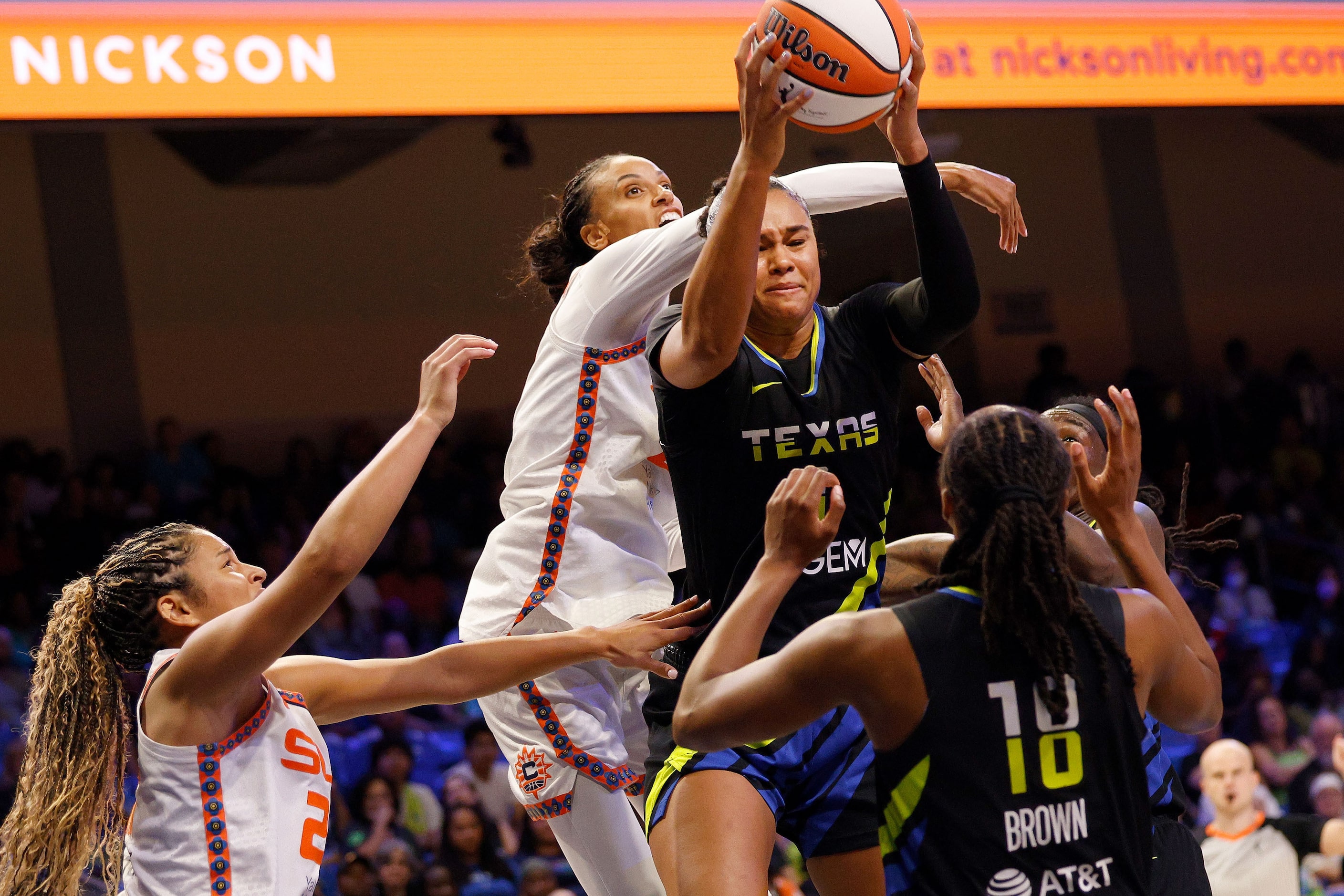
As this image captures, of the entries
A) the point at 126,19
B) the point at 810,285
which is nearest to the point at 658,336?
the point at 810,285

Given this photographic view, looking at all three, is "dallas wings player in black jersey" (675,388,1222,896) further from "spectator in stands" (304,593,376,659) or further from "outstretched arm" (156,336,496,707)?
"spectator in stands" (304,593,376,659)

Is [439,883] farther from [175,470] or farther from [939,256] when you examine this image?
[939,256]

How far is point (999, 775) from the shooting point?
2.02 metres

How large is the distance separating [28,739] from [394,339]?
300 inches

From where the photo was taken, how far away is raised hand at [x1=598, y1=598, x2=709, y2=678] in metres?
2.72

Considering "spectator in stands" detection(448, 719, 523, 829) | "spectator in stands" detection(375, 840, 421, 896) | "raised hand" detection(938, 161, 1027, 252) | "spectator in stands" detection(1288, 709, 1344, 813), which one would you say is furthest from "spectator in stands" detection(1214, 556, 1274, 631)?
"raised hand" detection(938, 161, 1027, 252)

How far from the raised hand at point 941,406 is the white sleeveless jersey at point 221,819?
1432 millimetres

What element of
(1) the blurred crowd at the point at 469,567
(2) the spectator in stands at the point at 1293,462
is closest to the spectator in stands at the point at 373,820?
(1) the blurred crowd at the point at 469,567

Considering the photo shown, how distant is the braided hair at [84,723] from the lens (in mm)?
2539

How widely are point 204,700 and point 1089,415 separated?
2055 mm

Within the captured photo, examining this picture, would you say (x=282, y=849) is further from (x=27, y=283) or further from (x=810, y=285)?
(x=27, y=283)

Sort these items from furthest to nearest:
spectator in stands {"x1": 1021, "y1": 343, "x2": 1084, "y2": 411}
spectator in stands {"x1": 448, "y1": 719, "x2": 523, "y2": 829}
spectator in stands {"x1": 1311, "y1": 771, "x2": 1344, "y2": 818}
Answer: spectator in stands {"x1": 1021, "y1": 343, "x2": 1084, "y2": 411} < spectator in stands {"x1": 1311, "y1": 771, "x2": 1344, "y2": 818} < spectator in stands {"x1": 448, "y1": 719, "x2": 523, "y2": 829}

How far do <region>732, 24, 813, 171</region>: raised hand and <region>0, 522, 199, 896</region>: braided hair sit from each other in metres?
1.24

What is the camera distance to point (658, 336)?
270 cm
